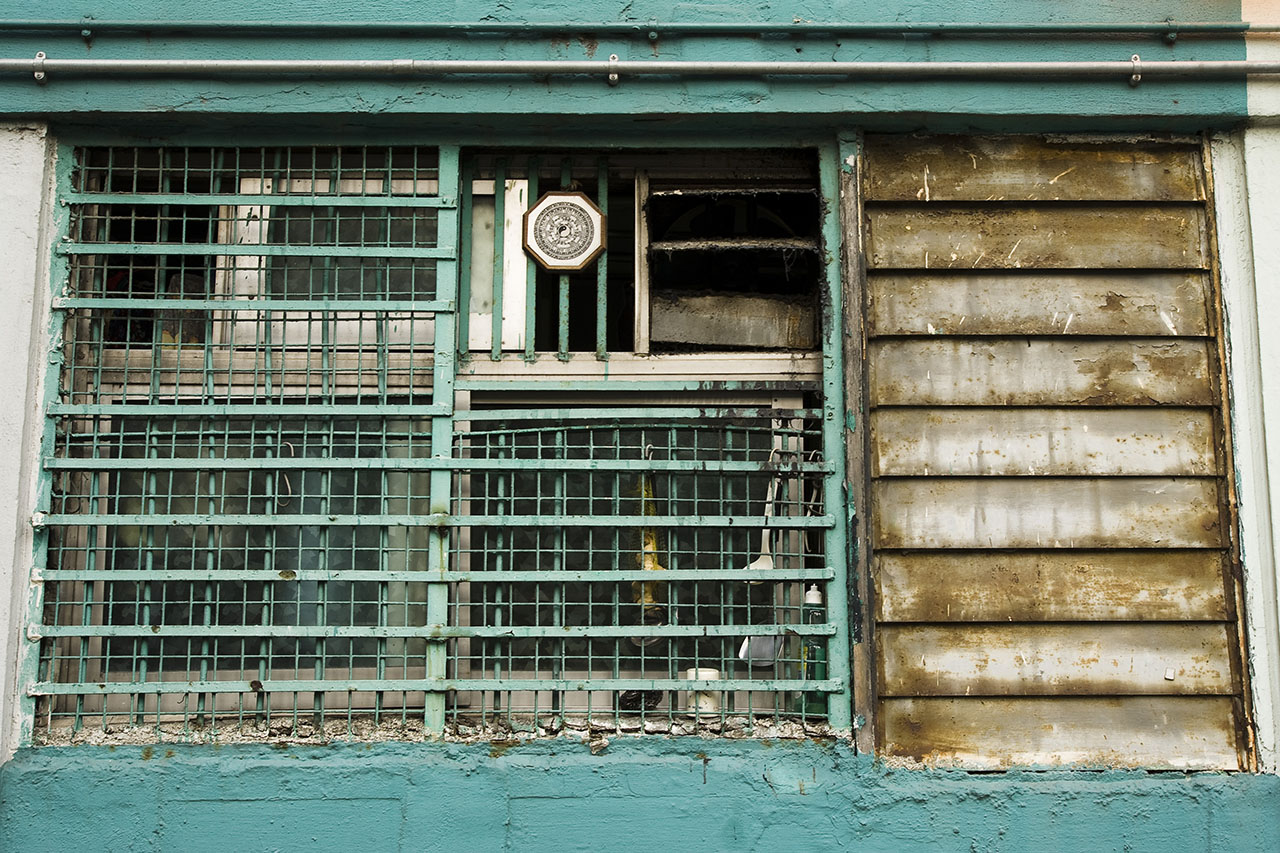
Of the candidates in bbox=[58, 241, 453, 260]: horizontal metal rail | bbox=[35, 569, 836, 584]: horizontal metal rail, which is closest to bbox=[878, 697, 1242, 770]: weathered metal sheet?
bbox=[35, 569, 836, 584]: horizontal metal rail

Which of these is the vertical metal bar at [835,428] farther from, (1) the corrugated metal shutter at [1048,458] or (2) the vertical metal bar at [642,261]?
(2) the vertical metal bar at [642,261]

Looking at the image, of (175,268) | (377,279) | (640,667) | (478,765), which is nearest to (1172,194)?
(640,667)

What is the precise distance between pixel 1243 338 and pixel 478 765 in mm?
2961

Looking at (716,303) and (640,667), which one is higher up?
(716,303)

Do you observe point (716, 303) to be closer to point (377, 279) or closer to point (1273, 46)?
point (377, 279)

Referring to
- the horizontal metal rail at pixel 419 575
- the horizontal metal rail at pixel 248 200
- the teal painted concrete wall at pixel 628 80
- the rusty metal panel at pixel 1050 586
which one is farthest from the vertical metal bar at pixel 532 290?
the rusty metal panel at pixel 1050 586

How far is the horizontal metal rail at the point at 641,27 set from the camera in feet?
11.1

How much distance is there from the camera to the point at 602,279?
11.8 feet

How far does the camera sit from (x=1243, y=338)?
3.42m

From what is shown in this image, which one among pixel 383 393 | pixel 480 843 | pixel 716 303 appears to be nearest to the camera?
pixel 480 843

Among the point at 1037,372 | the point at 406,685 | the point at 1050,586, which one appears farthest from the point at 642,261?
the point at 1050,586

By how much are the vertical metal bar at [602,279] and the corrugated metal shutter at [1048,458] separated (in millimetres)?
930

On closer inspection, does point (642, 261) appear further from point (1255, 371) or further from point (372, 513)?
point (1255, 371)

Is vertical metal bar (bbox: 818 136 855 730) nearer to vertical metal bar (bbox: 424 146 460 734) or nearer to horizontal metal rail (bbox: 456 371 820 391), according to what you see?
horizontal metal rail (bbox: 456 371 820 391)
